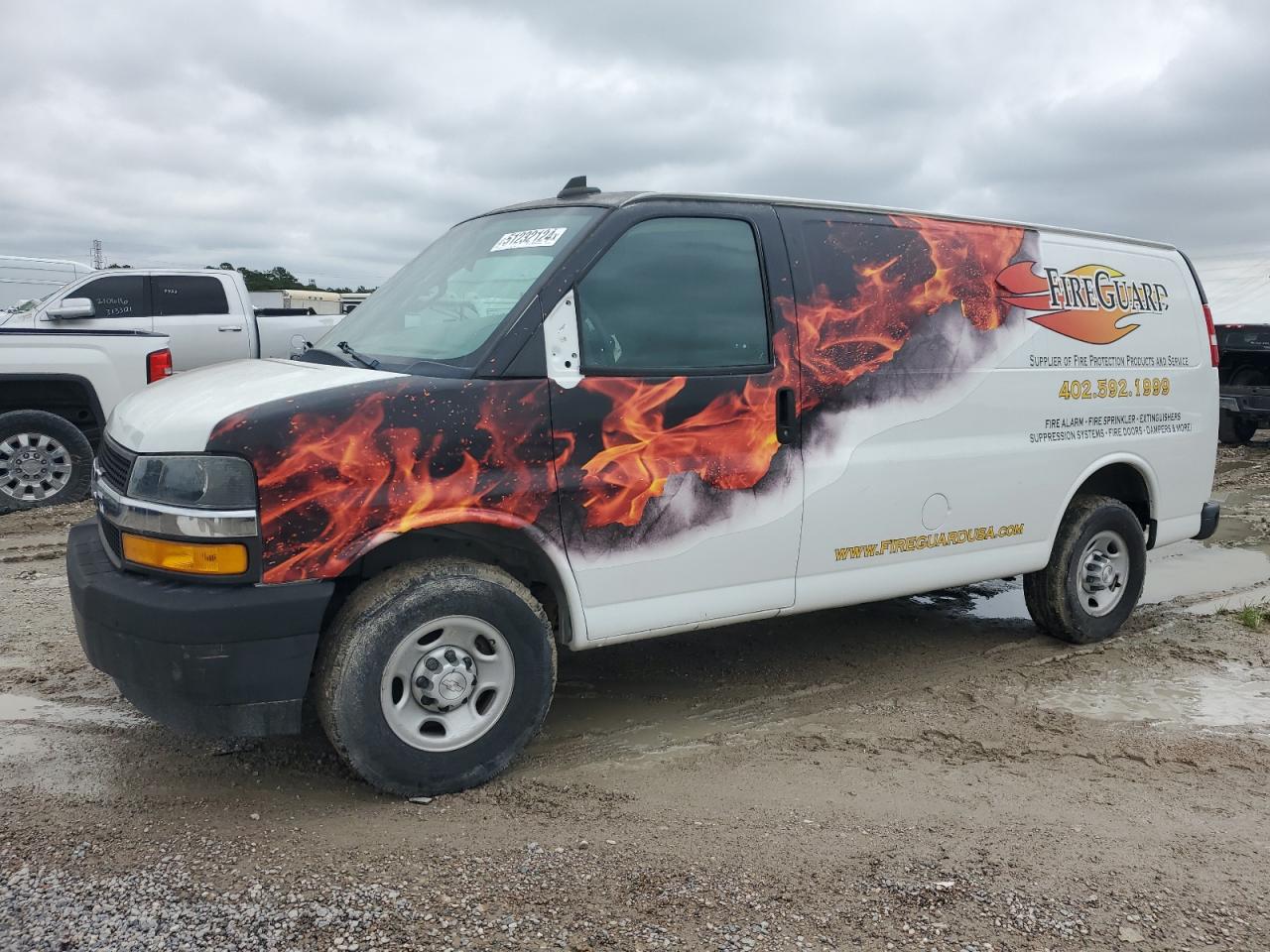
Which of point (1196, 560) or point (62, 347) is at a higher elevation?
point (62, 347)

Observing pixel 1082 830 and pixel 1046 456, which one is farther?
pixel 1046 456

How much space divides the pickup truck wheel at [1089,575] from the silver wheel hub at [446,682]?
3149 mm

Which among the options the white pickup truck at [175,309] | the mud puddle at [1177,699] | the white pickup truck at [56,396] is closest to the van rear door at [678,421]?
the mud puddle at [1177,699]

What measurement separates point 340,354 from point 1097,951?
323 centimetres

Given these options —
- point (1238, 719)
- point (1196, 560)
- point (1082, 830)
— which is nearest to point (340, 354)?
point (1082, 830)

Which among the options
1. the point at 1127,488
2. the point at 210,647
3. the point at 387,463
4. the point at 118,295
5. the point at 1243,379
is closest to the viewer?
the point at 210,647

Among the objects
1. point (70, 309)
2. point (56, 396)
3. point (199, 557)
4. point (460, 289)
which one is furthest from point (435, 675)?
point (70, 309)

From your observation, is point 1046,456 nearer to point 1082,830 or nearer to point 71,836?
point 1082,830

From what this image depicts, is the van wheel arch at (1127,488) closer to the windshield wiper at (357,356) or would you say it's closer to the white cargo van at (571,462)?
the white cargo van at (571,462)

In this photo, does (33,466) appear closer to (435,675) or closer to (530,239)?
(530,239)

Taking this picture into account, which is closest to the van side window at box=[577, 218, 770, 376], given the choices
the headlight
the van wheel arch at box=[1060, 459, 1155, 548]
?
the headlight

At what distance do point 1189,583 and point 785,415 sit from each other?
4.56 m

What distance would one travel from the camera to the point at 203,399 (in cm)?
356

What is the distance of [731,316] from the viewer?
418 cm
